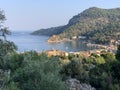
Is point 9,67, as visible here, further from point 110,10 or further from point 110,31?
point 110,10

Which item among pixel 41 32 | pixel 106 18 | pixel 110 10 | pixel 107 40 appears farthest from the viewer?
pixel 41 32

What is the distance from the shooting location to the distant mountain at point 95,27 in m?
104

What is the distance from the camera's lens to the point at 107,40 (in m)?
99.2

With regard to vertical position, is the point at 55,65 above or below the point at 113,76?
above

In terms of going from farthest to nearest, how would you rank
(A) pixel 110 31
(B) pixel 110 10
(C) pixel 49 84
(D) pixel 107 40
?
1. (B) pixel 110 10
2. (A) pixel 110 31
3. (D) pixel 107 40
4. (C) pixel 49 84

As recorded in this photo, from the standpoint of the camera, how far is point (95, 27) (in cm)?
12925

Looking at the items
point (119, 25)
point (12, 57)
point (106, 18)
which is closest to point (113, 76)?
point (12, 57)

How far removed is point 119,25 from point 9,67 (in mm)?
105587

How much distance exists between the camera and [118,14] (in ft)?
489

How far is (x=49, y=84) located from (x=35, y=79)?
0.61 meters

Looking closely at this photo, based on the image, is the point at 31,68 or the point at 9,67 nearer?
the point at 31,68

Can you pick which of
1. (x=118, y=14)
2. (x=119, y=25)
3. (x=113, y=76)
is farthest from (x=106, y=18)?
(x=113, y=76)

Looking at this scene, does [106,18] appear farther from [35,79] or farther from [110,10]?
[35,79]

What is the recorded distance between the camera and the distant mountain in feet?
341
